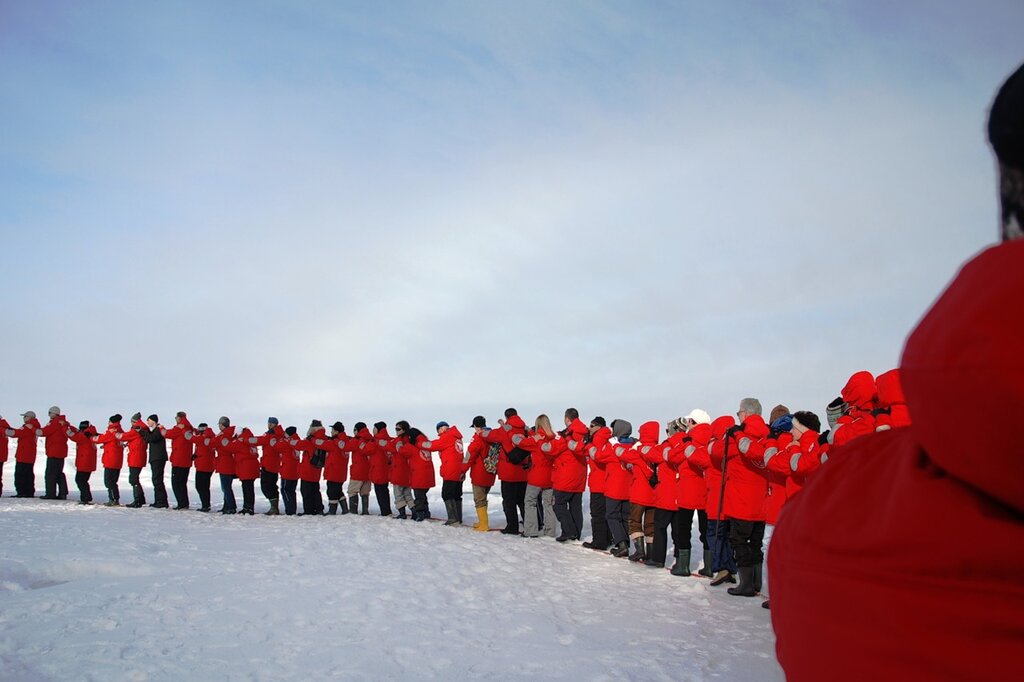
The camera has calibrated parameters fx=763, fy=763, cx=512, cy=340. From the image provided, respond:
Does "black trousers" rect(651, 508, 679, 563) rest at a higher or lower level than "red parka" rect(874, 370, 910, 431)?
lower

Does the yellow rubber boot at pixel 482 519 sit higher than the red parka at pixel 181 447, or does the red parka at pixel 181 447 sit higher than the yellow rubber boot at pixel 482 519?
the red parka at pixel 181 447

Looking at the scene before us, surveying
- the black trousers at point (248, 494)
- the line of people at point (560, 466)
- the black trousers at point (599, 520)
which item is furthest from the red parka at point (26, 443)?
the black trousers at point (599, 520)

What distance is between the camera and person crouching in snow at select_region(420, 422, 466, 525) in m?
16.2

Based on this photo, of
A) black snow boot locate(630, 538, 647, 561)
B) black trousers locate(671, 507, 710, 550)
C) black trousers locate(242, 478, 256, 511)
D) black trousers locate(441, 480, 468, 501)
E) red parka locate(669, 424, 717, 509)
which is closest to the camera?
red parka locate(669, 424, 717, 509)

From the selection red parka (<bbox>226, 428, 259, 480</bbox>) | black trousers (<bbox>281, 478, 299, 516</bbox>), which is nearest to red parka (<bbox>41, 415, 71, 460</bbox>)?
red parka (<bbox>226, 428, 259, 480</bbox>)

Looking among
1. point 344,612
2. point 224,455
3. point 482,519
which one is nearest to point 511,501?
point 482,519

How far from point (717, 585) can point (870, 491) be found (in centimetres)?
981

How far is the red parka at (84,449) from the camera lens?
1966cm

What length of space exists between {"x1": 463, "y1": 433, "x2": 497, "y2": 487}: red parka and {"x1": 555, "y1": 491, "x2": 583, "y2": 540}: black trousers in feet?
6.37

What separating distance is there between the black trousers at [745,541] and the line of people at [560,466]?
0.7 inches

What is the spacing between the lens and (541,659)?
21.2 feet

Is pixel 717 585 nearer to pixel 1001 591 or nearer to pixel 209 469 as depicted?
pixel 1001 591

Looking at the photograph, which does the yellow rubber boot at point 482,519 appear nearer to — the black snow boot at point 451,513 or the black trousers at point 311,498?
the black snow boot at point 451,513

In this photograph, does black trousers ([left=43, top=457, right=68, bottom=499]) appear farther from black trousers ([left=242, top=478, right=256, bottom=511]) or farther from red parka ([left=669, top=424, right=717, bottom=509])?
red parka ([left=669, top=424, right=717, bottom=509])
